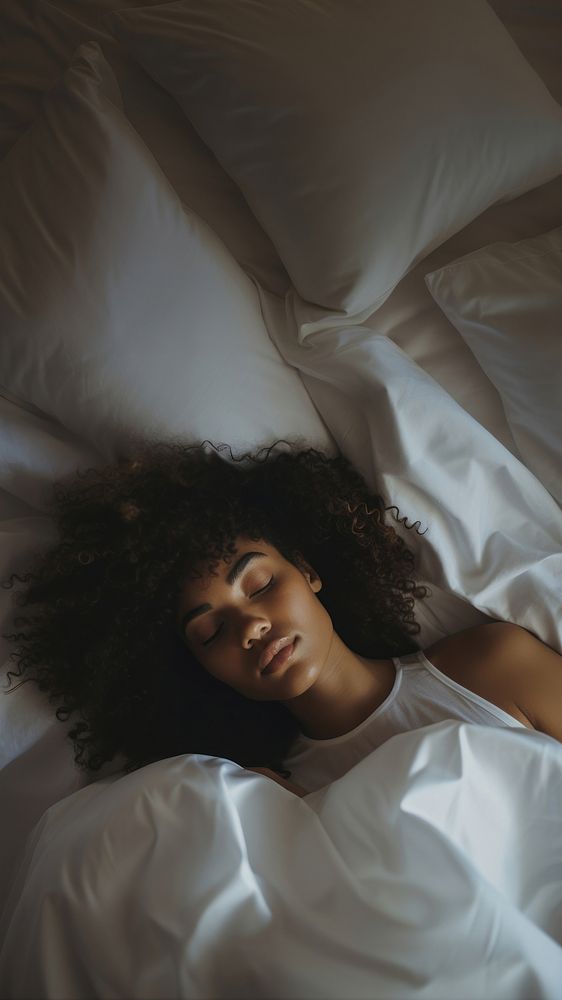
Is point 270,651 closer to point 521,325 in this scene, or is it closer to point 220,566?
point 220,566

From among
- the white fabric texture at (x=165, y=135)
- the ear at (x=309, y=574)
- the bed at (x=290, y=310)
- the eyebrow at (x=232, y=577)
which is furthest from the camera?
the white fabric texture at (x=165, y=135)

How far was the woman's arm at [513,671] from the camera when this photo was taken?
1105mm

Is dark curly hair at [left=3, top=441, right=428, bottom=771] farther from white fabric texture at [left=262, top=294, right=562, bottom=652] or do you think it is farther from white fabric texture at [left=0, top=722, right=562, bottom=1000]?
white fabric texture at [left=0, top=722, right=562, bottom=1000]

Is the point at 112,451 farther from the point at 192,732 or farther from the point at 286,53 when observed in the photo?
the point at 286,53

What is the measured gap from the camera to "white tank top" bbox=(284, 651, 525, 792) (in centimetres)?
112

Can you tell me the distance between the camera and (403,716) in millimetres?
1150

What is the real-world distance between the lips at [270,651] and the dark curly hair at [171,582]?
6.0 inches

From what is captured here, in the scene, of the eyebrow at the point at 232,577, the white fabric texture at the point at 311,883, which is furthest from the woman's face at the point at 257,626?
the white fabric texture at the point at 311,883

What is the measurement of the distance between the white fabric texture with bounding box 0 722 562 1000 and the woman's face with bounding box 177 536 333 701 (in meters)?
0.13

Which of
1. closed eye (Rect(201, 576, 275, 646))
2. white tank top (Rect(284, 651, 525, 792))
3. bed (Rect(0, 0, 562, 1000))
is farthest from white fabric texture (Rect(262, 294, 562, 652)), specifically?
closed eye (Rect(201, 576, 275, 646))

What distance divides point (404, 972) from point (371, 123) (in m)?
1.12

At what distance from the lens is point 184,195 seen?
133cm

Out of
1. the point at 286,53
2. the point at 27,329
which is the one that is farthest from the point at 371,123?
the point at 27,329

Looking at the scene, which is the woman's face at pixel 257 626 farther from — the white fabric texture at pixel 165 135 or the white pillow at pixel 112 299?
the white fabric texture at pixel 165 135
